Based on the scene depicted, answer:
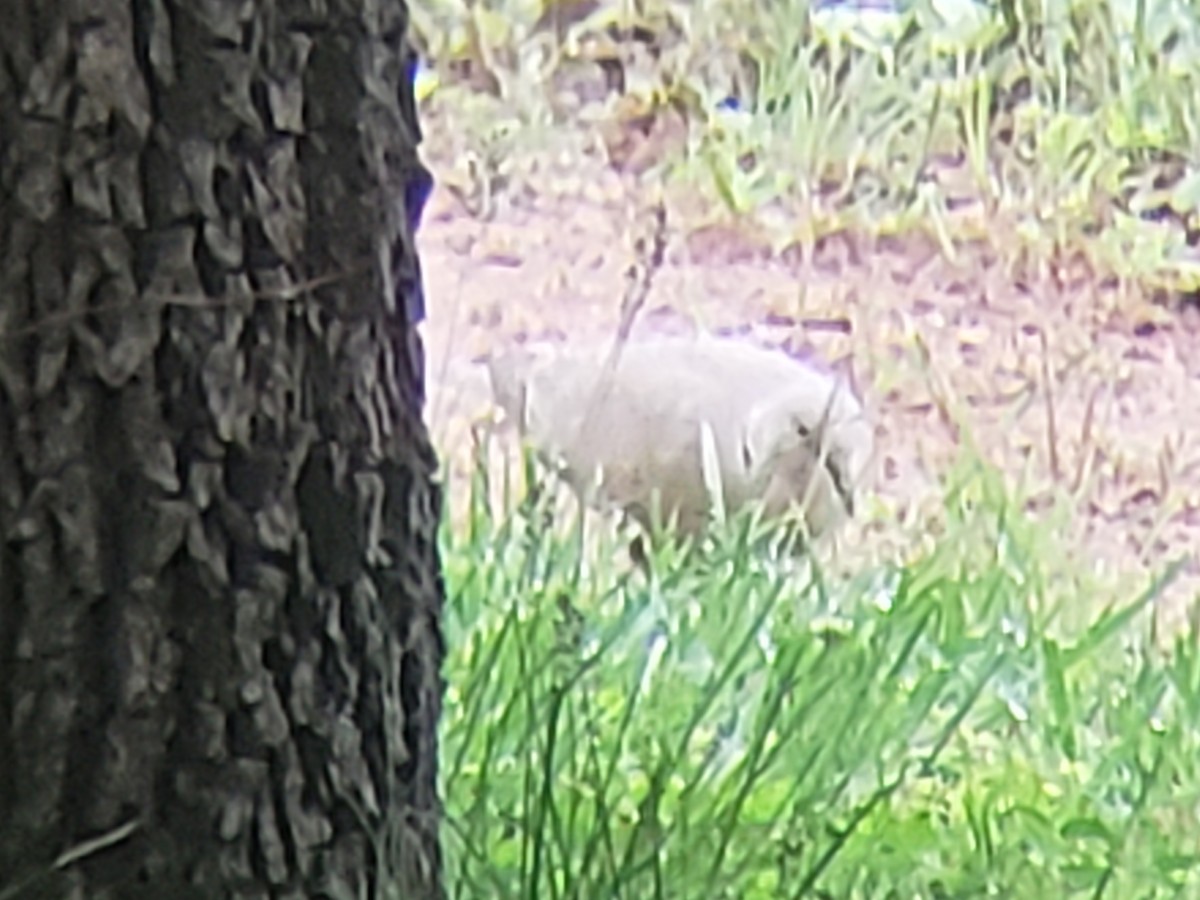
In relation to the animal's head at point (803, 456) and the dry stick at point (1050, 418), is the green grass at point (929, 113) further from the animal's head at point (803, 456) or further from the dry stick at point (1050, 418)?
the animal's head at point (803, 456)

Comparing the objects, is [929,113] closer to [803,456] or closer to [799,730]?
[803,456]

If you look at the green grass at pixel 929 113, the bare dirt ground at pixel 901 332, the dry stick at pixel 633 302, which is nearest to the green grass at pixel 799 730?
the dry stick at pixel 633 302

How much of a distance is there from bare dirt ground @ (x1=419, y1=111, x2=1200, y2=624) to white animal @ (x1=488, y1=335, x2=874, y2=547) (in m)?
0.07

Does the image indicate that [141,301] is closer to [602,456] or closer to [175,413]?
[175,413]

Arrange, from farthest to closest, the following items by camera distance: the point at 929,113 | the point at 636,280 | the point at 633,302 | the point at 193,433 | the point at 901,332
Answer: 1. the point at 929,113
2. the point at 901,332
3. the point at 636,280
4. the point at 633,302
5. the point at 193,433

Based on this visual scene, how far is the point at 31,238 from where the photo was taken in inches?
35.8

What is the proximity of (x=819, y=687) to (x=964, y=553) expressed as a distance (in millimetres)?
376

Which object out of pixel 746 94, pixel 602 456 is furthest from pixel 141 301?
pixel 746 94

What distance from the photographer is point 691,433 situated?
1.97 meters

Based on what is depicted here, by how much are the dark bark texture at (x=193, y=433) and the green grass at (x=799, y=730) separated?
0.19 meters

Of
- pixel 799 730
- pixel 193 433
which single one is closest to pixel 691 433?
pixel 799 730

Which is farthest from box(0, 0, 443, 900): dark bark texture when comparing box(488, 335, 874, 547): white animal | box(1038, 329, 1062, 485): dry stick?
box(1038, 329, 1062, 485): dry stick

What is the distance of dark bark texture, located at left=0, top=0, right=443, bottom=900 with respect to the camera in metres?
0.91

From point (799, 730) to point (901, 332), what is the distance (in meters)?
1.04
